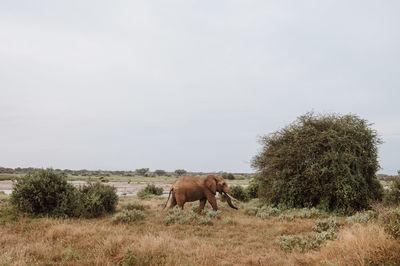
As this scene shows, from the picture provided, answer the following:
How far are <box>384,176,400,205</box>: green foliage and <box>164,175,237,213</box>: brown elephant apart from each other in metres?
8.32

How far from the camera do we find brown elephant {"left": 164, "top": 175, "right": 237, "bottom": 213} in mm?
12578

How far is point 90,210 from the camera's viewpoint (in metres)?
11.5

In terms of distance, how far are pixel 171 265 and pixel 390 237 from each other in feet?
16.2

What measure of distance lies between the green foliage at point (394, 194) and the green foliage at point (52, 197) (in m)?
14.6

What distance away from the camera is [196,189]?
41.7 ft

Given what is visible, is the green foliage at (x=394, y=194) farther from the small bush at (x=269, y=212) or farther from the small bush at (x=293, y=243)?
the small bush at (x=293, y=243)

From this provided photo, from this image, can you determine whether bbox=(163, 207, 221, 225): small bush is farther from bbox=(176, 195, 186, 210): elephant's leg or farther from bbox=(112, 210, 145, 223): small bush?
bbox=(112, 210, 145, 223): small bush

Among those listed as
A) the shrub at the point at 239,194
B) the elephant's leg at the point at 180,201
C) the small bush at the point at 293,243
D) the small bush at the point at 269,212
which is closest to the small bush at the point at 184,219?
the elephant's leg at the point at 180,201

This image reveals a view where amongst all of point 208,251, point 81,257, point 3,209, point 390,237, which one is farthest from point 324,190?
point 3,209

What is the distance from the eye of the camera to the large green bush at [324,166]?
42.5 feet

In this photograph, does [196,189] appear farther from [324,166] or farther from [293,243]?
[324,166]

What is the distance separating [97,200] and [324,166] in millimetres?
12236

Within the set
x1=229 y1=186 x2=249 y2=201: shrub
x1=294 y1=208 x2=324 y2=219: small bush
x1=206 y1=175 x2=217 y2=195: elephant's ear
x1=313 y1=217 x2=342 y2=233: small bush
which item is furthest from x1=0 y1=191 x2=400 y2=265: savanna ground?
x1=229 y1=186 x2=249 y2=201: shrub

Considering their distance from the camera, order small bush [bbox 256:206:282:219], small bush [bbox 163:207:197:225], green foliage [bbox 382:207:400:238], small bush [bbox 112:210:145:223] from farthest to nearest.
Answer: small bush [bbox 256:206:282:219] → small bush [bbox 163:207:197:225] → small bush [bbox 112:210:145:223] → green foliage [bbox 382:207:400:238]
